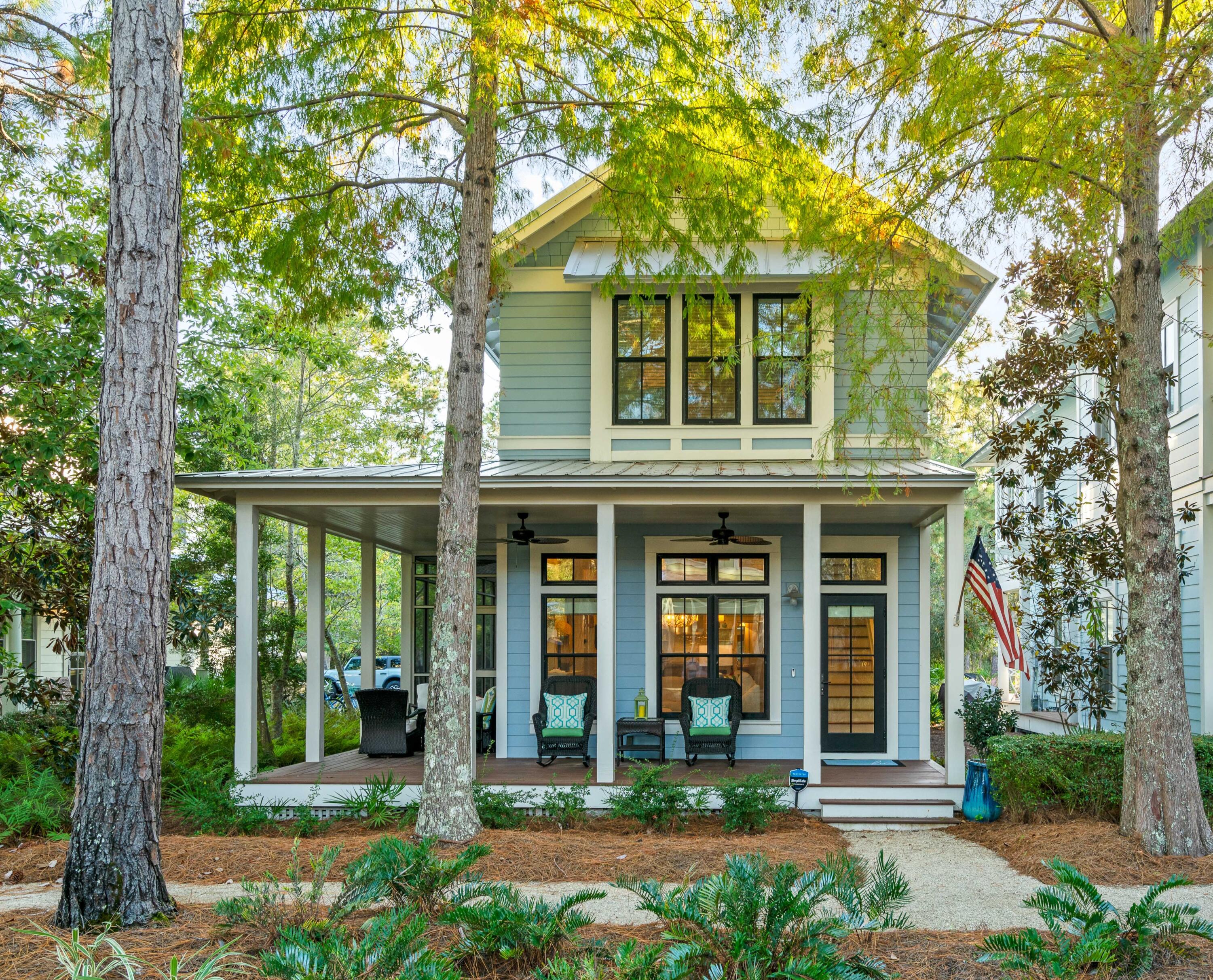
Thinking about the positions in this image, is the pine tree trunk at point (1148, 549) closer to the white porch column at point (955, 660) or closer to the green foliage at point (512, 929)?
the white porch column at point (955, 660)

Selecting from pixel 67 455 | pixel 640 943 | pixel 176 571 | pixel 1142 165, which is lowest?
pixel 640 943

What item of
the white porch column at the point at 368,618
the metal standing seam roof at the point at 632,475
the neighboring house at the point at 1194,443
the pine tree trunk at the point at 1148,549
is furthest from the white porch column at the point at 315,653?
the pine tree trunk at the point at 1148,549

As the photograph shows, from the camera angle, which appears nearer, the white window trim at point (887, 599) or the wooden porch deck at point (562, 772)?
the wooden porch deck at point (562, 772)

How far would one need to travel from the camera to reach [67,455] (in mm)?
9836

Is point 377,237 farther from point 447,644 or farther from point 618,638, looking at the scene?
point 618,638

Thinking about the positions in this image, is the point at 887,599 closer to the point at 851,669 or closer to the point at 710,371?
the point at 851,669

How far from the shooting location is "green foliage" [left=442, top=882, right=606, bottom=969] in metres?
4.11

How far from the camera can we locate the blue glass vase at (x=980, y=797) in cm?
853

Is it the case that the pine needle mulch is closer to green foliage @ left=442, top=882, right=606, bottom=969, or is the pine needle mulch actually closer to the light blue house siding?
the light blue house siding

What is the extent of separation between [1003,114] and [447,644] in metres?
5.65

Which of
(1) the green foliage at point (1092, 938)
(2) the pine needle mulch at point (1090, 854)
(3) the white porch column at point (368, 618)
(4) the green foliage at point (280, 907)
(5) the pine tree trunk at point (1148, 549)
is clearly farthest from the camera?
Result: (3) the white porch column at point (368, 618)

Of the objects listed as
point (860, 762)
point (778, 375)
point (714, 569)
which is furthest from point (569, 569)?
point (860, 762)

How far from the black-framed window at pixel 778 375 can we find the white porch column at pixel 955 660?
216 cm

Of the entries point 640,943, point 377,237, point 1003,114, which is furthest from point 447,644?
point 1003,114
